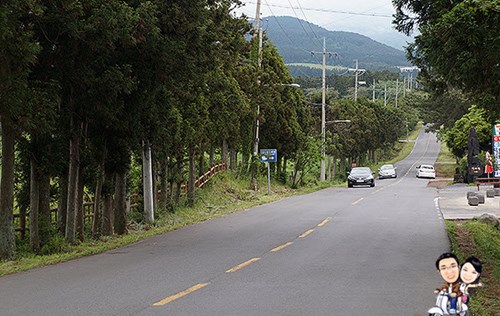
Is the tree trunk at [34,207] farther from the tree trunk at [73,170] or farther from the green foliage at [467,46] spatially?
the green foliage at [467,46]

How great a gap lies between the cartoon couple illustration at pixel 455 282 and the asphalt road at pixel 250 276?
4128 mm

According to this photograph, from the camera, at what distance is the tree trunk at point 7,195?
15617 mm

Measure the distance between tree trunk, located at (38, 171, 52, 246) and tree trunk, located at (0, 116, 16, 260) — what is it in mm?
2248

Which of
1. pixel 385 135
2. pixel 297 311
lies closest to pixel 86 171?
pixel 297 311

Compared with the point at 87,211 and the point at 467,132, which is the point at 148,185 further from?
the point at 467,132

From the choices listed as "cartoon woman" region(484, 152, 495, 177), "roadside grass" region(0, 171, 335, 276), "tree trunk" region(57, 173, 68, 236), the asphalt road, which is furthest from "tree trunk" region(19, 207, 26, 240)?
"cartoon woman" region(484, 152, 495, 177)

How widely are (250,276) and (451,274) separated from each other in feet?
24.6

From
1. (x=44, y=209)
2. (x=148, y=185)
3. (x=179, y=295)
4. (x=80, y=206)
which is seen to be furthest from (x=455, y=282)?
(x=148, y=185)

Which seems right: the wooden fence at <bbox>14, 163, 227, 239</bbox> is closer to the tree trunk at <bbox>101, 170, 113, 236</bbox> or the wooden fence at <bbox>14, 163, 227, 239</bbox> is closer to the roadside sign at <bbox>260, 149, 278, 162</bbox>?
the tree trunk at <bbox>101, 170, 113, 236</bbox>

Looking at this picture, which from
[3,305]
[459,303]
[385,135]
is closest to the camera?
[459,303]

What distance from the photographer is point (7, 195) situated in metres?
15.8

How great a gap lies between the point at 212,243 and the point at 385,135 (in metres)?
84.2

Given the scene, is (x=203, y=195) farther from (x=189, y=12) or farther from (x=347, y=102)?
(x=347, y=102)

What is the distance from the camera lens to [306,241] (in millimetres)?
17812
